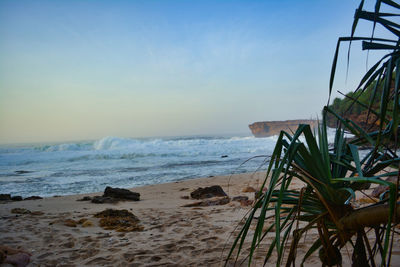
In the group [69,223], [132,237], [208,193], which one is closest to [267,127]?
[208,193]

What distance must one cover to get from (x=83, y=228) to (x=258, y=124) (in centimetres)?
9393

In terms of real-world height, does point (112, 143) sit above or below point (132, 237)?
above

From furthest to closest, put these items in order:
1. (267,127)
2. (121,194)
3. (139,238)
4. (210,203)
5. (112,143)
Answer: (267,127)
(112,143)
(121,194)
(210,203)
(139,238)

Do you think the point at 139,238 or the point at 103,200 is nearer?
the point at 139,238

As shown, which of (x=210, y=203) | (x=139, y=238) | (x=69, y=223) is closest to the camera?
(x=139, y=238)

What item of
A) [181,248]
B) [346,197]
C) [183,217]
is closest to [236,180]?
[183,217]

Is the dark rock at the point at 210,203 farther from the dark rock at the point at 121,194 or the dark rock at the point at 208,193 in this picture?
the dark rock at the point at 121,194

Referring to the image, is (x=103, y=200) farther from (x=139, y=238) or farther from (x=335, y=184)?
(x=335, y=184)

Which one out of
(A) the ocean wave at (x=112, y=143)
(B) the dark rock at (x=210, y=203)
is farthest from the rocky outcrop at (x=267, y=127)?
(B) the dark rock at (x=210, y=203)

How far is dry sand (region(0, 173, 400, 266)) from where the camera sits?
9.59ft

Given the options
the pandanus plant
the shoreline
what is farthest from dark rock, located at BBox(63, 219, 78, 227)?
the pandanus plant

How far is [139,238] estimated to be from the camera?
3.70 metres

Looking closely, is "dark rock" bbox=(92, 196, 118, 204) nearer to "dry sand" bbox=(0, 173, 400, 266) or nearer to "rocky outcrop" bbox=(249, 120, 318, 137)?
"dry sand" bbox=(0, 173, 400, 266)

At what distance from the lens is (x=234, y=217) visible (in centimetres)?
469
